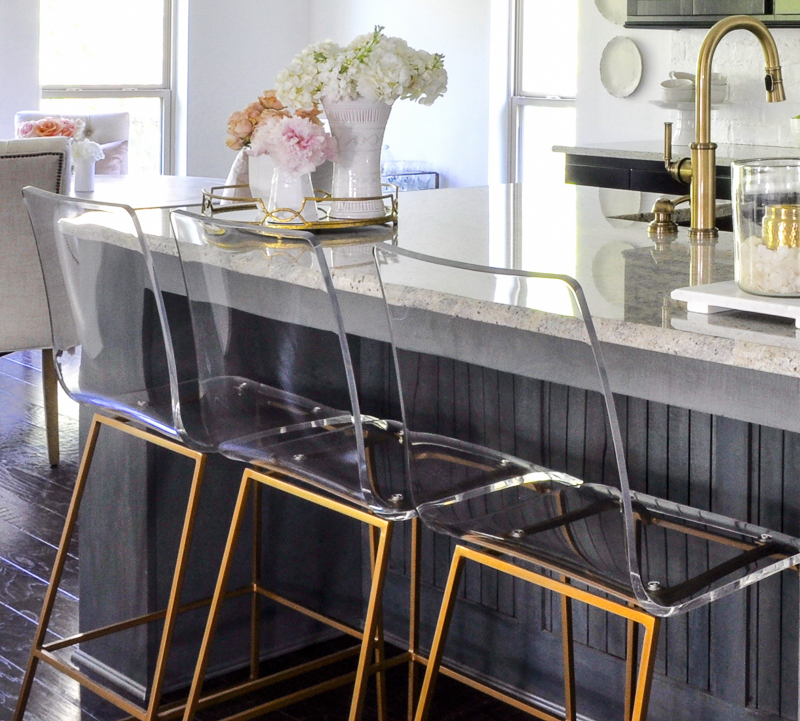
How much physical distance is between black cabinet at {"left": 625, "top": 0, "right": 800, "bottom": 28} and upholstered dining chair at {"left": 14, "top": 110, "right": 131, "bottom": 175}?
289 cm

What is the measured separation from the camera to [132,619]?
2404mm

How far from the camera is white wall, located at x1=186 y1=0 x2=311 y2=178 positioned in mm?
7707

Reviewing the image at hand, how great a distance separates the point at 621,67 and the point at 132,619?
4.06m

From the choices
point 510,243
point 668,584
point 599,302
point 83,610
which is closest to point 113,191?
point 83,610

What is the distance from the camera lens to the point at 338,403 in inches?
70.2

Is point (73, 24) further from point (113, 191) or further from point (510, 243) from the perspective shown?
point (510, 243)

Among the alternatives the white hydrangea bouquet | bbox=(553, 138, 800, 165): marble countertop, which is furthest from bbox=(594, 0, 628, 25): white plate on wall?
the white hydrangea bouquet

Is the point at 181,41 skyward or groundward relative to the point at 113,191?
skyward

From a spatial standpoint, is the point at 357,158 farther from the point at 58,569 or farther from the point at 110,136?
the point at 110,136

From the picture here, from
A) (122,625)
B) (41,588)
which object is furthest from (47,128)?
(122,625)

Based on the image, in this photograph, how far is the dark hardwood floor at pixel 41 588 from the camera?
239 cm

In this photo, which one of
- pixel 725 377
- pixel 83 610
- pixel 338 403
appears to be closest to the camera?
pixel 725 377

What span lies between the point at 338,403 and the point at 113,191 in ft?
9.69

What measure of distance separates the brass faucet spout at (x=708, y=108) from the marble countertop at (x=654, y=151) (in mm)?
2493
